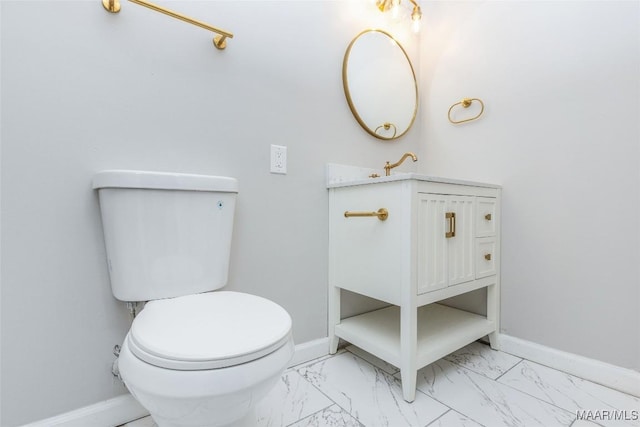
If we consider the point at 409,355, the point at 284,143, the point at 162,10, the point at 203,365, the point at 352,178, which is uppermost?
the point at 162,10

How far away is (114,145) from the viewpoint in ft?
2.82

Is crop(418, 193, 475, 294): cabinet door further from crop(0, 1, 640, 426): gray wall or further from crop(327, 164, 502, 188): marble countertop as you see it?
crop(0, 1, 640, 426): gray wall

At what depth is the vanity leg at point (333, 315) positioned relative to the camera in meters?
1.29

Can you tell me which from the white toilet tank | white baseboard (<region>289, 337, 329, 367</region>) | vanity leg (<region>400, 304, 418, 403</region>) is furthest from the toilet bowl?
white baseboard (<region>289, 337, 329, 367</region>)

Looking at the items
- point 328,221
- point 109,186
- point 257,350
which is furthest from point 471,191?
point 109,186

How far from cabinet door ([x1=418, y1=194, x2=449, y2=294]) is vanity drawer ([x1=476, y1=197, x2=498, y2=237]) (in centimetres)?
24

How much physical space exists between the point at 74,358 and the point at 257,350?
0.65 metres

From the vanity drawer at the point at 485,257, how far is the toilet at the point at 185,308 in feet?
2.95

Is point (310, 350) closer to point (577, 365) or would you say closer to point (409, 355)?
point (409, 355)

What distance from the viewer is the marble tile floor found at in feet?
2.85

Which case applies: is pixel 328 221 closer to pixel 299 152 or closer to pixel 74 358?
pixel 299 152

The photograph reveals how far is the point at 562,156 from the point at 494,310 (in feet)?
2.28

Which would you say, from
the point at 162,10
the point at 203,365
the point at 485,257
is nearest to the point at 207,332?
the point at 203,365

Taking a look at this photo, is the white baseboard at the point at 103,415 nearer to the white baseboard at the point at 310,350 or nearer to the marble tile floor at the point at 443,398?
the marble tile floor at the point at 443,398
